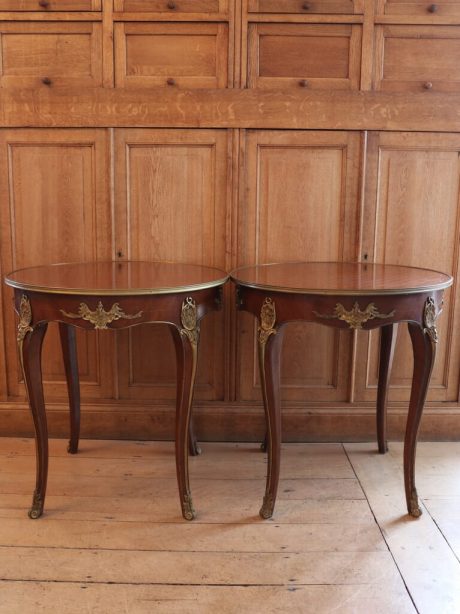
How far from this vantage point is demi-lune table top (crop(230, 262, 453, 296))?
1873 millimetres

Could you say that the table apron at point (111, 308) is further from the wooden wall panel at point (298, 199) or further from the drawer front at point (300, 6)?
the drawer front at point (300, 6)

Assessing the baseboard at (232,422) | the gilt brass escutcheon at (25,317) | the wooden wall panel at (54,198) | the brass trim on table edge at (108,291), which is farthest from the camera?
the baseboard at (232,422)

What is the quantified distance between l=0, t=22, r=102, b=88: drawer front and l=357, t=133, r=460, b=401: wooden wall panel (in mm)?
1175

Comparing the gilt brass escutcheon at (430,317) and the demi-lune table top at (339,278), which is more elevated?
the demi-lune table top at (339,278)

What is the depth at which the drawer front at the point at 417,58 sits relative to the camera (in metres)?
2.41

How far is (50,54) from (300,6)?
3.30 feet

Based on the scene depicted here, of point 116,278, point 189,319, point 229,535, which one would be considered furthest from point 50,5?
point 229,535

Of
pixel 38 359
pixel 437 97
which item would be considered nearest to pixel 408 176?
pixel 437 97

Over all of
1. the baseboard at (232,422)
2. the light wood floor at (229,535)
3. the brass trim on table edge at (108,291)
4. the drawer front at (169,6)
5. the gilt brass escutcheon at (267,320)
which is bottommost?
the light wood floor at (229,535)

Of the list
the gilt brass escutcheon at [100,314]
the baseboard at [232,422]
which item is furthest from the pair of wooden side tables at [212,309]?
the baseboard at [232,422]

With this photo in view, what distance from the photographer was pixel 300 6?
2.38 meters

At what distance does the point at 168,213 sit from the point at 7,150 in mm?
704

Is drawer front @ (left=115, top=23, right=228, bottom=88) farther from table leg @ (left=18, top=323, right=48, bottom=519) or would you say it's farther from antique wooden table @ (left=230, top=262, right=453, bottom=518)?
table leg @ (left=18, top=323, right=48, bottom=519)

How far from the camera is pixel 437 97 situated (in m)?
2.43
